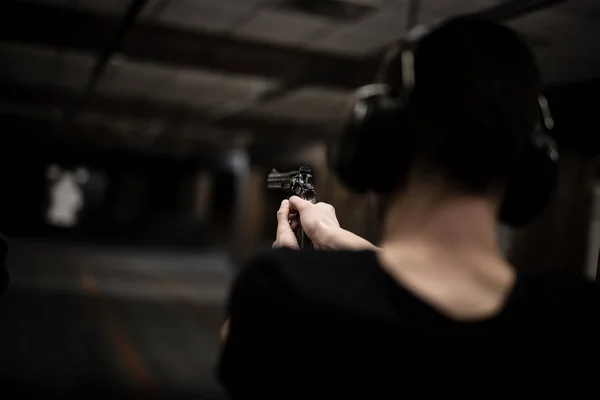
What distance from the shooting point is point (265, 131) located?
12.5m

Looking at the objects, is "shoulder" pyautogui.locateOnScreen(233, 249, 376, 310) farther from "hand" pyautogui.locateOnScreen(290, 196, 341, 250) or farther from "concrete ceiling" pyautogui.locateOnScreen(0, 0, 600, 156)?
"concrete ceiling" pyautogui.locateOnScreen(0, 0, 600, 156)

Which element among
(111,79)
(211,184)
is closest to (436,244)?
(111,79)

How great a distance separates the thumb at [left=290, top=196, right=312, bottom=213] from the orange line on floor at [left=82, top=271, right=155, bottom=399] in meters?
3.98

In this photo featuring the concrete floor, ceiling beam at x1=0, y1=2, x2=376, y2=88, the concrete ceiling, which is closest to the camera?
the concrete floor

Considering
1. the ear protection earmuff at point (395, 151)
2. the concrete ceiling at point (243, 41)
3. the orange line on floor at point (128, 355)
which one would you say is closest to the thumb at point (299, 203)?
Answer: the ear protection earmuff at point (395, 151)

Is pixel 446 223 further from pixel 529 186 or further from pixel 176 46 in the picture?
pixel 176 46

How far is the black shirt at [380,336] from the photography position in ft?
2.59

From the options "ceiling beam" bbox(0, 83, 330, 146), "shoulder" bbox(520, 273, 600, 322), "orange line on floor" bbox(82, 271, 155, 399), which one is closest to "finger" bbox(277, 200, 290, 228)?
"shoulder" bbox(520, 273, 600, 322)

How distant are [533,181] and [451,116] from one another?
0.23 m

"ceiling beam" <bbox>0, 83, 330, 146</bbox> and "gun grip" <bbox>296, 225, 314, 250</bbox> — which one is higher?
"ceiling beam" <bbox>0, 83, 330, 146</bbox>

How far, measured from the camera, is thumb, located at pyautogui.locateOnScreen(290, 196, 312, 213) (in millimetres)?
1243

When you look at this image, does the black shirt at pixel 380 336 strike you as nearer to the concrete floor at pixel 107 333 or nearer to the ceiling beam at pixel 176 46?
the concrete floor at pixel 107 333

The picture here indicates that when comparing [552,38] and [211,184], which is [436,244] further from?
[211,184]

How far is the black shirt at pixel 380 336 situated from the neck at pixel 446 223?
2.8 inches
